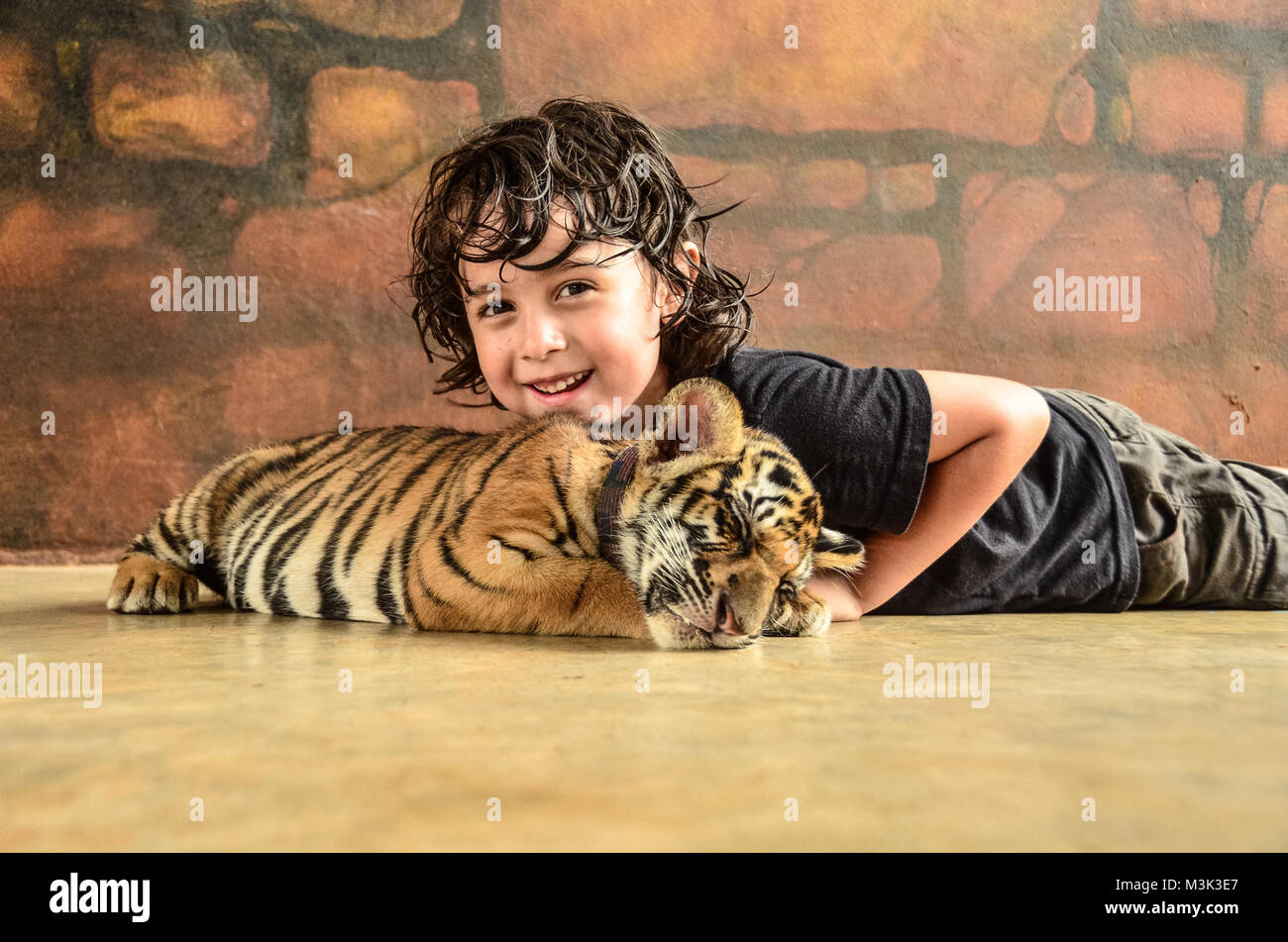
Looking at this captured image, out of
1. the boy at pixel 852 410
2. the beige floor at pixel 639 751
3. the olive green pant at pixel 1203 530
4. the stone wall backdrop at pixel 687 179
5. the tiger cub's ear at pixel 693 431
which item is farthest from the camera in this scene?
the stone wall backdrop at pixel 687 179

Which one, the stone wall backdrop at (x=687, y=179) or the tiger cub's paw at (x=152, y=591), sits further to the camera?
the stone wall backdrop at (x=687, y=179)

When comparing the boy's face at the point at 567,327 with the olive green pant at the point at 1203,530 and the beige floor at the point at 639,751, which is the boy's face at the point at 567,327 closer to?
the beige floor at the point at 639,751

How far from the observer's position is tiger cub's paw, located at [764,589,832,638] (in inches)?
64.4

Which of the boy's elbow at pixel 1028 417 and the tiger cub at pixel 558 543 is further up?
the boy's elbow at pixel 1028 417

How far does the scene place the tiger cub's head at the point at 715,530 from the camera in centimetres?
148

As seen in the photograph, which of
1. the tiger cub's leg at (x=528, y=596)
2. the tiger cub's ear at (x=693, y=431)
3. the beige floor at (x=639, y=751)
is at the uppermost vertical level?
the tiger cub's ear at (x=693, y=431)

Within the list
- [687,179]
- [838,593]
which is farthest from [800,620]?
[687,179]

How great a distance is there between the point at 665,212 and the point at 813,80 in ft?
4.41

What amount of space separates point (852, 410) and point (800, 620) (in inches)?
15.7

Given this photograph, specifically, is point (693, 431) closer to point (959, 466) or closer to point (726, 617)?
point (726, 617)

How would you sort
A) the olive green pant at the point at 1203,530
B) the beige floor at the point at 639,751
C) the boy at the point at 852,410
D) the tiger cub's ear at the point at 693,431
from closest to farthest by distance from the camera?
the beige floor at the point at 639,751, the tiger cub's ear at the point at 693,431, the boy at the point at 852,410, the olive green pant at the point at 1203,530

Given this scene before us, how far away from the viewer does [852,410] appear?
72.0 inches

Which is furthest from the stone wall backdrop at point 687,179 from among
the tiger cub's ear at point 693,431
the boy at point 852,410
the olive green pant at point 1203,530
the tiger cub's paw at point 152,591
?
the tiger cub's ear at point 693,431

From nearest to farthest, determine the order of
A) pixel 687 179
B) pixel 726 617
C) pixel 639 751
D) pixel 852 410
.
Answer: pixel 639 751 → pixel 726 617 → pixel 852 410 → pixel 687 179
